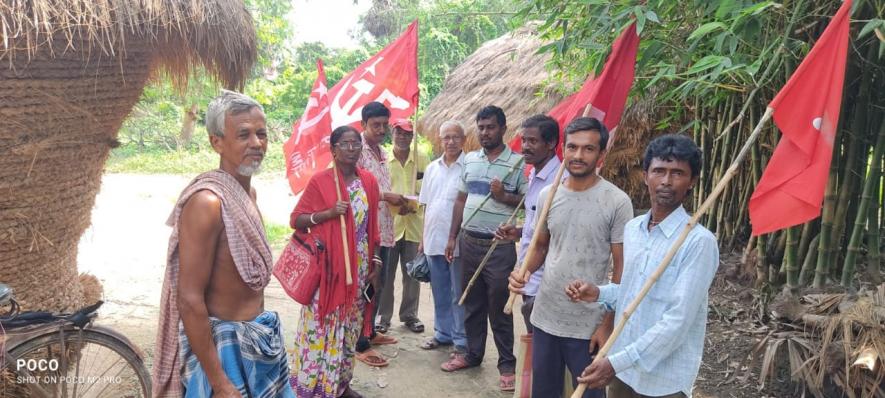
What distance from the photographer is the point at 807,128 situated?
7.21 ft

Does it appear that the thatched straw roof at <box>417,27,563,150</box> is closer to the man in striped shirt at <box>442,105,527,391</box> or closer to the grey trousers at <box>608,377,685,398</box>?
the man in striped shirt at <box>442,105,527,391</box>

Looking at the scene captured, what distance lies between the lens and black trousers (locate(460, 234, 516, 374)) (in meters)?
4.06

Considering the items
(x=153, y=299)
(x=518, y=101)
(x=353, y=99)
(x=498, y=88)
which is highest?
(x=498, y=88)

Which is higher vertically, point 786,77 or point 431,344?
point 786,77

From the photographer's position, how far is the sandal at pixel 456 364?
4398 millimetres

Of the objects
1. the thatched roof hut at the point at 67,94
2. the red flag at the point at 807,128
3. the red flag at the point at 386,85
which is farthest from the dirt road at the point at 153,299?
the red flag at the point at 807,128

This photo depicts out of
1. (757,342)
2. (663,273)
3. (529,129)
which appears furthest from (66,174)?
(757,342)

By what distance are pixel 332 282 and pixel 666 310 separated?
2.03 metres


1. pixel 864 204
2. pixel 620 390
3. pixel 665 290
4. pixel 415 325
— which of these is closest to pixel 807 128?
pixel 665 290

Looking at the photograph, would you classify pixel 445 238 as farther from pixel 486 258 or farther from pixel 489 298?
pixel 486 258

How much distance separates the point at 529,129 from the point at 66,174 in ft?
8.55

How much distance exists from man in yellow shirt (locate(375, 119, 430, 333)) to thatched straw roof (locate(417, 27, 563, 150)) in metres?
2.50

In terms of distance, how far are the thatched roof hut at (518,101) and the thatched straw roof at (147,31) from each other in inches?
115

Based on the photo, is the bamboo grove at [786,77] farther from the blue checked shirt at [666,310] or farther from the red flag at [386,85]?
the red flag at [386,85]
